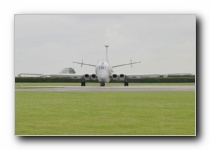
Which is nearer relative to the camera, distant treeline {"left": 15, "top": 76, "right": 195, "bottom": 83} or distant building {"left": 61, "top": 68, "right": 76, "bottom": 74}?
distant treeline {"left": 15, "top": 76, "right": 195, "bottom": 83}

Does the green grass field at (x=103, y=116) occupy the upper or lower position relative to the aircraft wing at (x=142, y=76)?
lower

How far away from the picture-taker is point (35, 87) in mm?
12781

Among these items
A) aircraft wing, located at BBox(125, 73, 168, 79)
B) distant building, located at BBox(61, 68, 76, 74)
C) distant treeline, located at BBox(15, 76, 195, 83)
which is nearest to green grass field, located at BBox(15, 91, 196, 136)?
distant treeline, located at BBox(15, 76, 195, 83)

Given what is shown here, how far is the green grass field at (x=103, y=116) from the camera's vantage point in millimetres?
10797

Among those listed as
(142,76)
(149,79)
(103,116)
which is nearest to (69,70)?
(103,116)

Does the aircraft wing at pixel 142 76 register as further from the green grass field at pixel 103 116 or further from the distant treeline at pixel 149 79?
the green grass field at pixel 103 116

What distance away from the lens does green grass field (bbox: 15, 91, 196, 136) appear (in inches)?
425

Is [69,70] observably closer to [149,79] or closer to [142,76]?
[142,76]

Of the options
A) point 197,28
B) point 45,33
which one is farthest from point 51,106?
point 197,28

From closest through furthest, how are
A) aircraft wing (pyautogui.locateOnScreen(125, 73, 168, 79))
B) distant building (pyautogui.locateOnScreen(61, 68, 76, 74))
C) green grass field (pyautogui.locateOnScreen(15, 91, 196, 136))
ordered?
green grass field (pyautogui.locateOnScreen(15, 91, 196, 136)) < distant building (pyautogui.locateOnScreen(61, 68, 76, 74)) < aircraft wing (pyautogui.locateOnScreen(125, 73, 168, 79))

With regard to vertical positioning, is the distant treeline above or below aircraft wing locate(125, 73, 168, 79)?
below

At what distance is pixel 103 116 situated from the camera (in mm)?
11430

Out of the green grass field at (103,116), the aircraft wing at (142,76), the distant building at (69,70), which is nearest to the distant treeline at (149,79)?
the aircraft wing at (142,76)

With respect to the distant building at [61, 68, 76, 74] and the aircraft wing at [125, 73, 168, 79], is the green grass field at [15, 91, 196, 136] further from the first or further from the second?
the distant building at [61, 68, 76, 74]
